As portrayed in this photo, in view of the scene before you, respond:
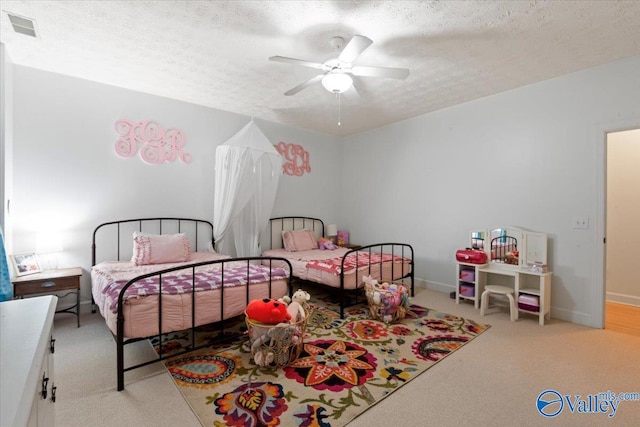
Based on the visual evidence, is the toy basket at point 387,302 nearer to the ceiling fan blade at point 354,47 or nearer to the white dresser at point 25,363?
the ceiling fan blade at point 354,47

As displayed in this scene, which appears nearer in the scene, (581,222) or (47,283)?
(47,283)

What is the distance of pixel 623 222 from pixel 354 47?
5018 millimetres

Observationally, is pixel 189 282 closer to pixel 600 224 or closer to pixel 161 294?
pixel 161 294

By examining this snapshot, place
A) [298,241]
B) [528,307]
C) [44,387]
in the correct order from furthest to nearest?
[298,241] → [528,307] → [44,387]

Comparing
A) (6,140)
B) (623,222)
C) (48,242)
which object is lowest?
(48,242)

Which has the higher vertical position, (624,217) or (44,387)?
(624,217)

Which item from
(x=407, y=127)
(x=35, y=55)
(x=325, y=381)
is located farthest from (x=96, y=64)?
(x=407, y=127)

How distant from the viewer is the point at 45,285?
3.23 meters

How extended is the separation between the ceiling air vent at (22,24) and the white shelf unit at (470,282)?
546 centimetres

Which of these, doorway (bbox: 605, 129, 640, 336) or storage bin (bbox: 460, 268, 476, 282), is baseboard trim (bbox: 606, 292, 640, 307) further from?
storage bin (bbox: 460, 268, 476, 282)

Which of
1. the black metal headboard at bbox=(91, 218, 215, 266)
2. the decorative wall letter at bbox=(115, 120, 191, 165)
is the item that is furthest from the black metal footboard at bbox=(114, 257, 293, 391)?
the decorative wall letter at bbox=(115, 120, 191, 165)

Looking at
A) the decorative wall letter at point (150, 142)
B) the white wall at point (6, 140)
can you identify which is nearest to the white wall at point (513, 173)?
the decorative wall letter at point (150, 142)

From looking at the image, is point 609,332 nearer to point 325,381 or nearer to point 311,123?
point 325,381

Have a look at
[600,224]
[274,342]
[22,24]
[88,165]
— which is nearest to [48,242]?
[88,165]
